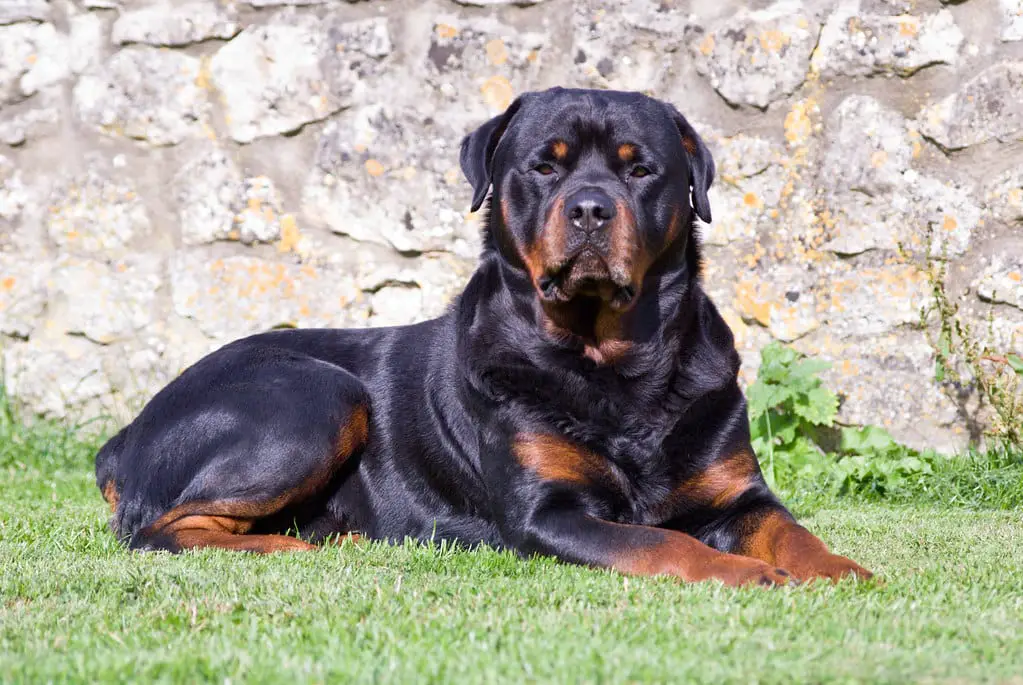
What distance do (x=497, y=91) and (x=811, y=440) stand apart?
83.8 inches

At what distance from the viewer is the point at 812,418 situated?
4836mm

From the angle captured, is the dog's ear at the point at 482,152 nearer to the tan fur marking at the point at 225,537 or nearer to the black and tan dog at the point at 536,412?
the black and tan dog at the point at 536,412

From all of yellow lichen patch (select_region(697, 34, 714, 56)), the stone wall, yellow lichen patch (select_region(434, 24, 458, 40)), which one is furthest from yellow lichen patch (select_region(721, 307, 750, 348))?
yellow lichen patch (select_region(434, 24, 458, 40))

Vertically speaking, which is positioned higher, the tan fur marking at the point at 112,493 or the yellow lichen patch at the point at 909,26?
the yellow lichen patch at the point at 909,26

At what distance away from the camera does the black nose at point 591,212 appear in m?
3.09

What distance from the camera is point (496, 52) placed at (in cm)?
530

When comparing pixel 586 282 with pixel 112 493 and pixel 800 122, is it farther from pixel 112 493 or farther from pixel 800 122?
pixel 800 122

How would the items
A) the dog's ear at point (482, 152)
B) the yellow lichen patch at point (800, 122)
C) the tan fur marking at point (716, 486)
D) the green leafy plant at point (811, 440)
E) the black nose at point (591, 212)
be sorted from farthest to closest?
the yellow lichen patch at point (800, 122)
the green leafy plant at point (811, 440)
the dog's ear at point (482, 152)
the tan fur marking at point (716, 486)
the black nose at point (591, 212)

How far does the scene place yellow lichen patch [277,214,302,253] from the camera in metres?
5.48

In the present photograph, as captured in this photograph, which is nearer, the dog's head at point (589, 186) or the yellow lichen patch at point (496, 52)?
the dog's head at point (589, 186)

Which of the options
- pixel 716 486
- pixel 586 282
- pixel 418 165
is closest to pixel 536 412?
pixel 586 282

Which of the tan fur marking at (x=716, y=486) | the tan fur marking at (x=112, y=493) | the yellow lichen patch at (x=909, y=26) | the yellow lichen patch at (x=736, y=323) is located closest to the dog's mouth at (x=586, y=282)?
the tan fur marking at (x=716, y=486)

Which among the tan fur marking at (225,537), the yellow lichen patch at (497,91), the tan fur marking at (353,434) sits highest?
the yellow lichen patch at (497,91)

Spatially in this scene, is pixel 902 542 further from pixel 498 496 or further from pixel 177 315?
pixel 177 315
